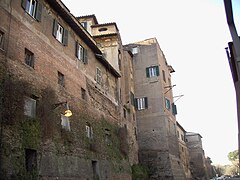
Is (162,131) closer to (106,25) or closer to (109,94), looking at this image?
(109,94)

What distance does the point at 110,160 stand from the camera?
17453mm

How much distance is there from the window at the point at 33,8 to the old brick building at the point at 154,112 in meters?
17.9

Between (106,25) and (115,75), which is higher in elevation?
(106,25)

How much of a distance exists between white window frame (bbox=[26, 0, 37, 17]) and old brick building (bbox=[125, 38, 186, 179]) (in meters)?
18.1

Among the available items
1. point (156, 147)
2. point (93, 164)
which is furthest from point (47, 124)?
point (156, 147)

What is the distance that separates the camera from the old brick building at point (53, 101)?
9.71m

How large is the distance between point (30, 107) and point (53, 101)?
169 cm

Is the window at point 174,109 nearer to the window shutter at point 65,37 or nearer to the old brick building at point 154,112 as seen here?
the old brick building at point 154,112

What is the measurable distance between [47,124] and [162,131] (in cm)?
1745

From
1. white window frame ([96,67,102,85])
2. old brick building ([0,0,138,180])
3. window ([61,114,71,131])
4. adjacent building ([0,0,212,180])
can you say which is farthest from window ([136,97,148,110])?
window ([61,114,71,131])

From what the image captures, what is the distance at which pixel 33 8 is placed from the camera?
1248 centimetres

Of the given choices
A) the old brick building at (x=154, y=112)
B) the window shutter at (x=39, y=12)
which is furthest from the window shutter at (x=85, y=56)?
the old brick building at (x=154, y=112)

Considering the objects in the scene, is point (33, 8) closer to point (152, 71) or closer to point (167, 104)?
point (152, 71)

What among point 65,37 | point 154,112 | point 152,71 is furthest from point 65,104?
point 152,71
